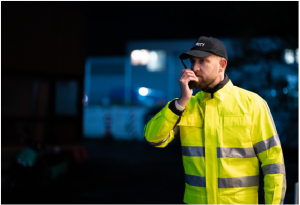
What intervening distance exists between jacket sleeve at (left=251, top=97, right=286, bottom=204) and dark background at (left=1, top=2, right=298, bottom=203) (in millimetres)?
4676

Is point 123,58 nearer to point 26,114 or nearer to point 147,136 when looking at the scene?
point 26,114

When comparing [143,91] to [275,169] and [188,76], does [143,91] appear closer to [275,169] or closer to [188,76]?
[188,76]

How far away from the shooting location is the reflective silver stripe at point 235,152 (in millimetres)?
2393

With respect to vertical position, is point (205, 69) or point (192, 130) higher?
point (205, 69)

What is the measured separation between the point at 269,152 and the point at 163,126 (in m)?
0.69

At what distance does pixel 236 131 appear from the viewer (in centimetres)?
240

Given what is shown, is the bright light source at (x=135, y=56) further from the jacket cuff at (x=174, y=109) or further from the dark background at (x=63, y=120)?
the jacket cuff at (x=174, y=109)

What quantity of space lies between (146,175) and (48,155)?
2774 mm

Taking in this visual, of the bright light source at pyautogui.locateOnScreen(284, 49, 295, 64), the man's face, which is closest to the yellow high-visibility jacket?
the man's face

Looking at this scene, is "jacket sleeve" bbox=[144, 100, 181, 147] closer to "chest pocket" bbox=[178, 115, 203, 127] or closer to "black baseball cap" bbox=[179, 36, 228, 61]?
"chest pocket" bbox=[178, 115, 203, 127]

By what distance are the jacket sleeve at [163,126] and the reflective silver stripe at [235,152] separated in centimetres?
35

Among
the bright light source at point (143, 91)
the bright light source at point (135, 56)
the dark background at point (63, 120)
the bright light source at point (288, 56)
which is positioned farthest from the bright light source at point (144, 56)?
the bright light source at point (288, 56)

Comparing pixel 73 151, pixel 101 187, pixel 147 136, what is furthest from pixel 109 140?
→ pixel 147 136

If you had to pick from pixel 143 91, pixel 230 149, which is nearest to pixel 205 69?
pixel 230 149
